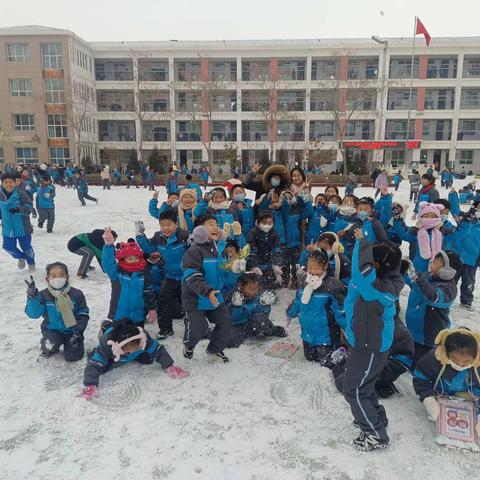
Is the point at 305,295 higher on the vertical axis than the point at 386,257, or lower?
lower

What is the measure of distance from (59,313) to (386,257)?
10.1 ft

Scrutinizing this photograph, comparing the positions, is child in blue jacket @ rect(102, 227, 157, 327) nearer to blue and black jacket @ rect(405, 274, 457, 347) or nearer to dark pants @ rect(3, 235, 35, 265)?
blue and black jacket @ rect(405, 274, 457, 347)

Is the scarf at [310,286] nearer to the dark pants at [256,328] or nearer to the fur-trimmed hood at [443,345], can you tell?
the dark pants at [256,328]

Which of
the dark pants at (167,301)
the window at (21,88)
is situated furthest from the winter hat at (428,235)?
the window at (21,88)

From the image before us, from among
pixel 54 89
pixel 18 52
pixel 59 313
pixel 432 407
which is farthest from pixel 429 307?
pixel 18 52

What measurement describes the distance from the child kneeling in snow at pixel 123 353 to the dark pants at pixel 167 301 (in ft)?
2.28

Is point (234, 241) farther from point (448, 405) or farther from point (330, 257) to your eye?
point (448, 405)

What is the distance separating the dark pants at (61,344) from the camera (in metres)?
4.06

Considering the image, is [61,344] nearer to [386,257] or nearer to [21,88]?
[386,257]

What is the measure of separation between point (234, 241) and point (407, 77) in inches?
1521

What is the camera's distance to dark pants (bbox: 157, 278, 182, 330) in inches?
182

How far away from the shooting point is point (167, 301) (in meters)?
4.64

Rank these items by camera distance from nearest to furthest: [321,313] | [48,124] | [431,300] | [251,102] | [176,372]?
1. [431,300]
2. [176,372]
3. [321,313]
4. [48,124]
5. [251,102]

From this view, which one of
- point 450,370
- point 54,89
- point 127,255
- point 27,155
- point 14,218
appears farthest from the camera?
point 27,155
